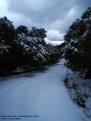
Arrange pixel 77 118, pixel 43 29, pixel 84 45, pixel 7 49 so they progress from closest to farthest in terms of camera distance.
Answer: pixel 77 118 < pixel 84 45 < pixel 7 49 < pixel 43 29

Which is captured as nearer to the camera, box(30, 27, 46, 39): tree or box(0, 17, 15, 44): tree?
box(0, 17, 15, 44): tree

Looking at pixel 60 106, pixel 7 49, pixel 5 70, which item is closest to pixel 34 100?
pixel 60 106

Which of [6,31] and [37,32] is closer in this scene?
[6,31]

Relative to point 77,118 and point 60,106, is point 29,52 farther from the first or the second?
point 77,118

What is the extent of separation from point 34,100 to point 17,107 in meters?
2.77

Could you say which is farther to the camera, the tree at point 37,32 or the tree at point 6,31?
the tree at point 37,32

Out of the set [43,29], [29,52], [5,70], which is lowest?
[5,70]

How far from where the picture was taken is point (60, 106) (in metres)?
15.9

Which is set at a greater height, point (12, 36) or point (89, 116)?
point (12, 36)

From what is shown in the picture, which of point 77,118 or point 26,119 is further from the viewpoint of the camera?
point 77,118

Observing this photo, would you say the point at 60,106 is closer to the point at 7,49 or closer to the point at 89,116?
the point at 89,116

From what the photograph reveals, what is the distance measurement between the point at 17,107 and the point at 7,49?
2185cm

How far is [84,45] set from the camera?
23375 mm

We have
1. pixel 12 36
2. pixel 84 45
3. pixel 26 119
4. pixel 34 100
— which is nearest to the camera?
pixel 26 119
